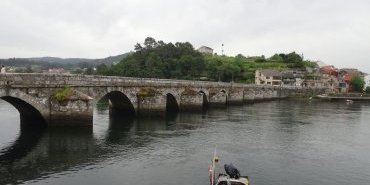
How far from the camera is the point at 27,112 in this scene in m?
41.2

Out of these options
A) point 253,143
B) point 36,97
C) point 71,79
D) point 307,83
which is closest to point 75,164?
point 36,97

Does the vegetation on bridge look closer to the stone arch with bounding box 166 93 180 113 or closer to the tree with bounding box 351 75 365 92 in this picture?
the stone arch with bounding box 166 93 180 113

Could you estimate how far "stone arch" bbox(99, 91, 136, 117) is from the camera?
5178 cm

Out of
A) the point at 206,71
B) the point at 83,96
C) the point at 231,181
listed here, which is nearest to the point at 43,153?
the point at 83,96

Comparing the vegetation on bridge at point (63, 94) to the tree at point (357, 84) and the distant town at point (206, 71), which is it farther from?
the tree at point (357, 84)

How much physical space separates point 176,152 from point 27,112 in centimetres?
1759

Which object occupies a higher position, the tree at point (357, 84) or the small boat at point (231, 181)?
the tree at point (357, 84)

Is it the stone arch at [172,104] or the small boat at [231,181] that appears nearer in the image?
the small boat at [231,181]

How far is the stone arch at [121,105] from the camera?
51781 millimetres

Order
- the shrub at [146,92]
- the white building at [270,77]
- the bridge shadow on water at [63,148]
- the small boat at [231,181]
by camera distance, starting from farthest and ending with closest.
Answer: the white building at [270,77] < the shrub at [146,92] < the bridge shadow on water at [63,148] < the small boat at [231,181]

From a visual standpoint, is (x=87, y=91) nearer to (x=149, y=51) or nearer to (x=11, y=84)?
(x=11, y=84)

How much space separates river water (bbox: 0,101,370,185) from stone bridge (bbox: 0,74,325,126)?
5.62ft

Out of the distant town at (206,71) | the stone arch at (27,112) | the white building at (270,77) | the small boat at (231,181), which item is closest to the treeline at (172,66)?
the distant town at (206,71)

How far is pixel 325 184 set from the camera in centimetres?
2566
